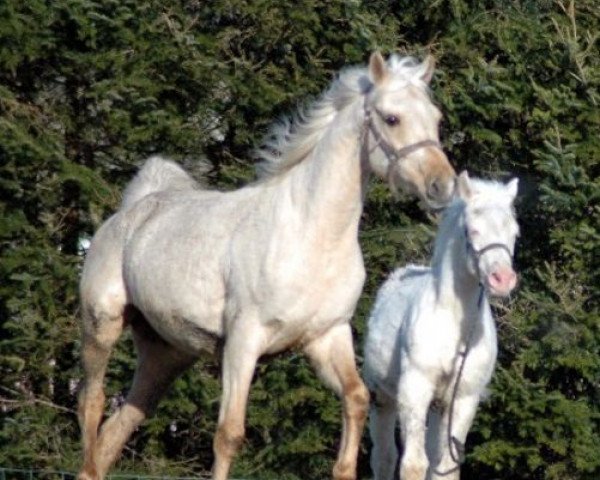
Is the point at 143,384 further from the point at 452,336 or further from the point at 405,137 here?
the point at 405,137

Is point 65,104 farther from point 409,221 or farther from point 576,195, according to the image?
point 576,195

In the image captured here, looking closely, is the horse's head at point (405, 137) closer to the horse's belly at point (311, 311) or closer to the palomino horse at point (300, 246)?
the palomino horse at point (300, 246)

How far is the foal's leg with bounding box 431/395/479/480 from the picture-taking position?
29.4 ft

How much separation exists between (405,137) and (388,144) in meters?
0.08

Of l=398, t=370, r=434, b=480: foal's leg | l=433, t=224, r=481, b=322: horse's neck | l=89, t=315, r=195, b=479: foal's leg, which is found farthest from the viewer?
l=89, t=315, r=195, b=479: foal's leg

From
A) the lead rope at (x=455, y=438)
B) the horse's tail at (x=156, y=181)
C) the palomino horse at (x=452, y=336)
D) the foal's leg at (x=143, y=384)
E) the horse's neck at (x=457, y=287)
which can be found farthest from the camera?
the horse's tail at (x=156, y=181)

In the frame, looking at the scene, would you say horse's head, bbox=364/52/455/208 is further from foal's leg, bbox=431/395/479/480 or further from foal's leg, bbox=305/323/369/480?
foal's leg, bbox=431/395/479/480

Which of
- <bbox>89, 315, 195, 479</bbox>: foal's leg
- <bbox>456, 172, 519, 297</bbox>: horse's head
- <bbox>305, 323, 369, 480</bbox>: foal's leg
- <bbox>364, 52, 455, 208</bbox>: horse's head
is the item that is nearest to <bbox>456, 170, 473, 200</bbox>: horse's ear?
<bbox>456, 172, 519, 297</bbox>: horse's head

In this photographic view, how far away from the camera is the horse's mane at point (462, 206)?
8719mm

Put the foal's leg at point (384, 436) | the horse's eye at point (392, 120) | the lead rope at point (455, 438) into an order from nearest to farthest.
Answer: the horse's eye at point (392, 120) → the lead rope at point (455, 438) → the foal's leg at point (384, 436)

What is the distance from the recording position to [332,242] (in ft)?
27.2

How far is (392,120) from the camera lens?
26.9ft

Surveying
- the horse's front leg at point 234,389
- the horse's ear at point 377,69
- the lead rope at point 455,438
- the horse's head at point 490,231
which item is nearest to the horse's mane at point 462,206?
the horse's head at point 490,231

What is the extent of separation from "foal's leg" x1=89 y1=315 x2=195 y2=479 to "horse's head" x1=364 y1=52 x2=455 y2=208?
1943 mm
